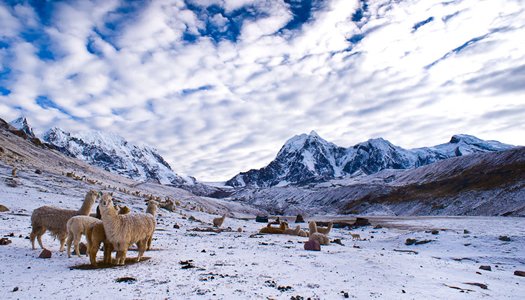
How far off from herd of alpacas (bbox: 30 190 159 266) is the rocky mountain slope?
169 ft

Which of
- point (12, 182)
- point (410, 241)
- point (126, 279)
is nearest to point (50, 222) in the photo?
point (126, 279)

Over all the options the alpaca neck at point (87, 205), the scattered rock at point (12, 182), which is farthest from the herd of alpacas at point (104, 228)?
the scattered rock at point (12, 182)

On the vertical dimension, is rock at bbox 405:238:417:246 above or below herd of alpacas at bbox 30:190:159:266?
below

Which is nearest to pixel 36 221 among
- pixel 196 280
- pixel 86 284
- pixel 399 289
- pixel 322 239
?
pixel 86 284

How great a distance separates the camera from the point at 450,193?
71.8 m

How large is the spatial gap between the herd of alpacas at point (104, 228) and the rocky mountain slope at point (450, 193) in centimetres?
5157

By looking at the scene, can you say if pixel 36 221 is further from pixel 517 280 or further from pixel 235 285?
pixel 517 280

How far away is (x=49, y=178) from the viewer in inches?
1502

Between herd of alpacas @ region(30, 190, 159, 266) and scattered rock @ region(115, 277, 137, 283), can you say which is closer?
scattered rock @ region(115, 277, 137, 283)

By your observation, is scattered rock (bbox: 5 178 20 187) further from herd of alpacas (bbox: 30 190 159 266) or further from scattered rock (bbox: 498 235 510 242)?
scattered rock (bbox: 498 235 510 242)

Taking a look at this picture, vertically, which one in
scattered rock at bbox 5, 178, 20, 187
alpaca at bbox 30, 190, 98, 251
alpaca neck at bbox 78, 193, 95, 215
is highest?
scattered rock at bbox 5, 178, 20, 187

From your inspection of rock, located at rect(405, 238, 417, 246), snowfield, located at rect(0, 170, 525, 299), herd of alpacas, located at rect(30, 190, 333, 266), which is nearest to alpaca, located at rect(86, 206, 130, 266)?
herd of alpacas, located at rect(30, 190, 333, 266)

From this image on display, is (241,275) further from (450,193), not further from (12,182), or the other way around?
(450,193)

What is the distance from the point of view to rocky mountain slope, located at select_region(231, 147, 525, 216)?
58125 millimetres
